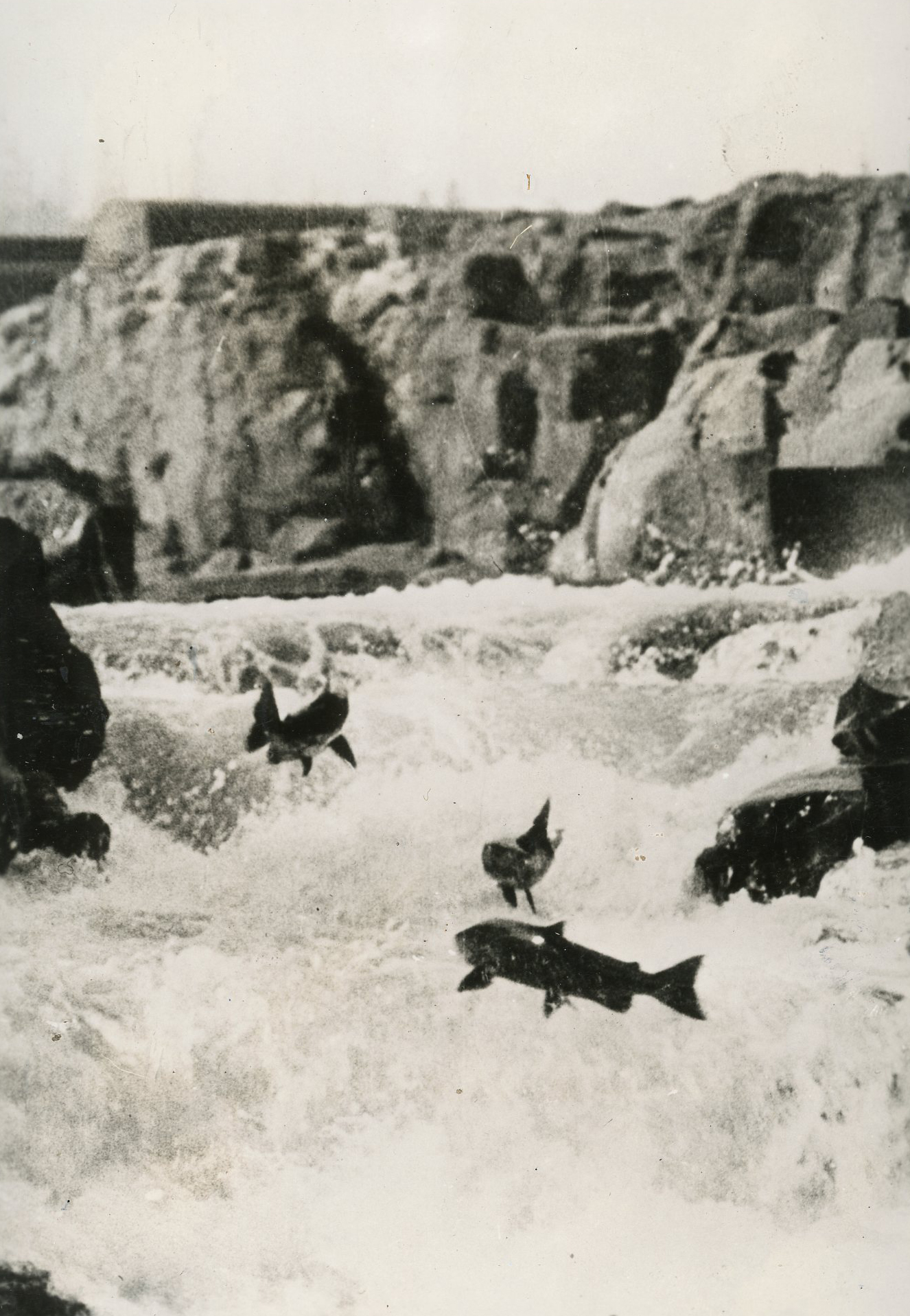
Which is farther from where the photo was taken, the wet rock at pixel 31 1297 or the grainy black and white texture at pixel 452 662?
the wet rock at pixel 31 1297

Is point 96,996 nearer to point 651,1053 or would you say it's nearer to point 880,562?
point 651,1053

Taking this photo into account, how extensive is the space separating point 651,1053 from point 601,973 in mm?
144

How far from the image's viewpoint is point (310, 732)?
1443 millimetres

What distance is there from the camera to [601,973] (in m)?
1.43

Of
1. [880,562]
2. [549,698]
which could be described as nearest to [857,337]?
[880,562]

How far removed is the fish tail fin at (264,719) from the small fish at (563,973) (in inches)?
17.4

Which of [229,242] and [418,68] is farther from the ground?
[418,68]

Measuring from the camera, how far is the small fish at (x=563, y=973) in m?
1.43

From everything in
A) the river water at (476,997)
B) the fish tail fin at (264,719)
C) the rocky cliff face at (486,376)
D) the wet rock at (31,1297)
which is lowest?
the wet rock at (31,1297)

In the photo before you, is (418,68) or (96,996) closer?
(418,68)

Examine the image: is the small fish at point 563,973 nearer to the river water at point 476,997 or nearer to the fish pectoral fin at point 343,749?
the river water at point 476,997

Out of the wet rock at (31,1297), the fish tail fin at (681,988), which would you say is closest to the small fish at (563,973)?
the fish tail fin at (681,988)

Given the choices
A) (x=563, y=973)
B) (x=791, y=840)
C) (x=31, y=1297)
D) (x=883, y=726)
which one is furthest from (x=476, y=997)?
(x=31, y=1297)

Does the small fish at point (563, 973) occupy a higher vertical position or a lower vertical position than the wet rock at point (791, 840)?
lower
